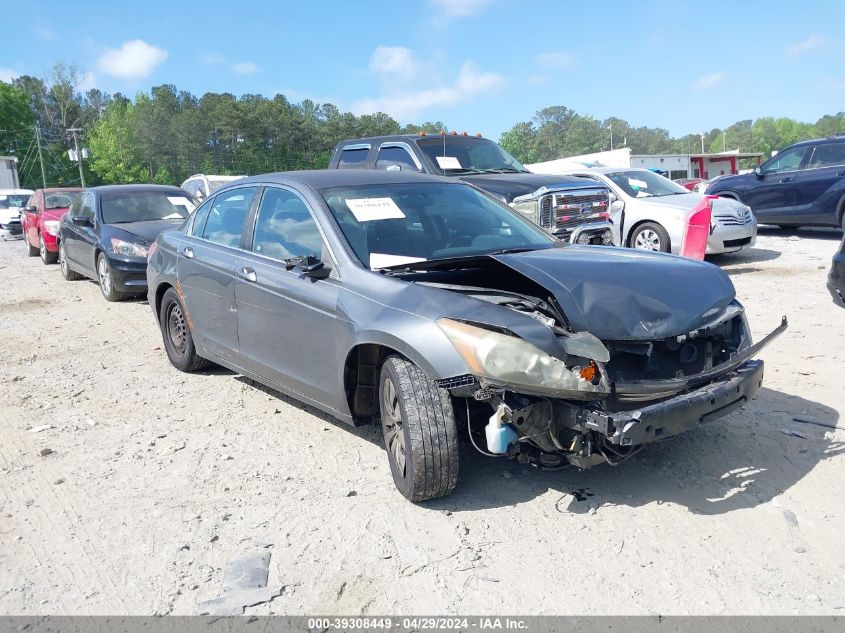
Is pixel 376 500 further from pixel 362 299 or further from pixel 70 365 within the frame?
pixel 70 365

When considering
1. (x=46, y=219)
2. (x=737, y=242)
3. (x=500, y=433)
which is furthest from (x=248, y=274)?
(x=46, y=219)

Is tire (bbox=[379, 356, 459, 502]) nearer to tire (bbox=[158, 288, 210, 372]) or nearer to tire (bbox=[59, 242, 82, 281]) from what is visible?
tire (bbox=[158, 288, 210, 372])

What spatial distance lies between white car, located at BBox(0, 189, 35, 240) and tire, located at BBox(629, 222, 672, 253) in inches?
805

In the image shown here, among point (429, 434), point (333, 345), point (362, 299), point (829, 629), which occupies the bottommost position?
point (829, 629)

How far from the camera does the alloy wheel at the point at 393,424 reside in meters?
3.66

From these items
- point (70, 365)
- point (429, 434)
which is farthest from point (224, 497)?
point (70, 365)

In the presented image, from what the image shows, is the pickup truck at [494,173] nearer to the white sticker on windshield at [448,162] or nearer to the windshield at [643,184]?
the white sticker on windshield at [448,162]

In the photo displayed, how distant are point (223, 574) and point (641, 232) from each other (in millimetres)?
9842

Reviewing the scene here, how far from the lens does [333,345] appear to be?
397 centimetres

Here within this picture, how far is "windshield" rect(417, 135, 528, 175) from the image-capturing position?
9.70 metres

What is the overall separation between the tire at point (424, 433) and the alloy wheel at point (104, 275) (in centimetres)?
784

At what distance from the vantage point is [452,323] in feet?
11.0

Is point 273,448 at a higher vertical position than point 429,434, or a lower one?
lower

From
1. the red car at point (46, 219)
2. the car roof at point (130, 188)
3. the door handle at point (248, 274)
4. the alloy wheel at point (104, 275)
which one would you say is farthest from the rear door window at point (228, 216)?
the red car at point (46, 219)
